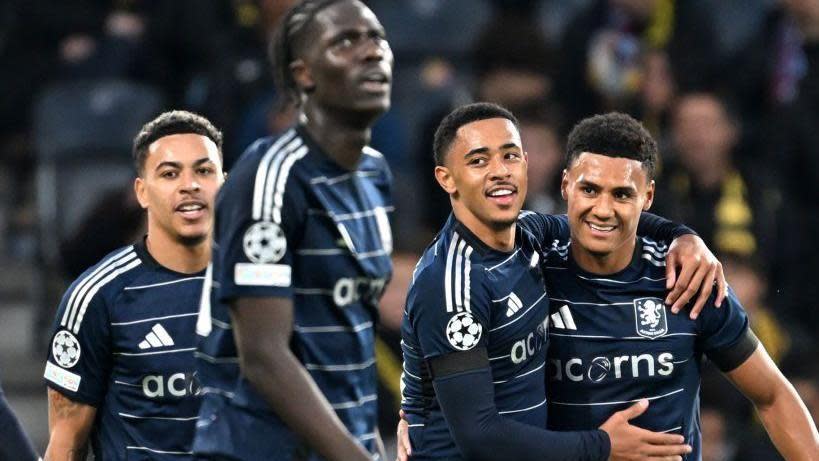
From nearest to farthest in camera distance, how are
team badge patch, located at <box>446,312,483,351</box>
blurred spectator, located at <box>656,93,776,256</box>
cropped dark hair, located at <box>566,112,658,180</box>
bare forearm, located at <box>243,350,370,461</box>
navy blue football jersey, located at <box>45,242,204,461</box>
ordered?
1. bare forearm, located at <box>243,350,370,461</box>
2. team badge patch, located at <box>446,312,483,351</box>
3. cropped dark hair, located at <box>566,112,658,180</box>
4. navy blue football jersey, located at <box>45,242,204,461</box>
5. blurred spectator, located at <box>656,93,776,256</box>

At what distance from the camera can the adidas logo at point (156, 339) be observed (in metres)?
4.93

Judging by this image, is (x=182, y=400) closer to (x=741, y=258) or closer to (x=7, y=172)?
(x=741, y=258)

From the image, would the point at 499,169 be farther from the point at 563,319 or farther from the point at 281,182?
the point at 281,182

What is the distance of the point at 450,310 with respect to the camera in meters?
4.45

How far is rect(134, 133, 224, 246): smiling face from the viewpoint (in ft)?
16.4

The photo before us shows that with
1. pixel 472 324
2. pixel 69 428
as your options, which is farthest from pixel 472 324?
pixel 69 428

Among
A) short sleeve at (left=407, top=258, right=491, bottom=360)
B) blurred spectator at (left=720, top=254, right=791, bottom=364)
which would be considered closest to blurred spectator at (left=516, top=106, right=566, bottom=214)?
blurred spectator at (left=720, top=254, right=791, bottom=364)

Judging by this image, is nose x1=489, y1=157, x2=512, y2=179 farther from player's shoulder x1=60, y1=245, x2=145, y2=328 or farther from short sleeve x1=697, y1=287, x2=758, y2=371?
player's shoulder x1=60, y1=245, x2=145, y2=328

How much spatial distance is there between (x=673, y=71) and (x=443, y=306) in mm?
5349

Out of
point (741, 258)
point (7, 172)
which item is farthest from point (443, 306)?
point (7, 172)

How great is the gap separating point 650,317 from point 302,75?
1.34 metres

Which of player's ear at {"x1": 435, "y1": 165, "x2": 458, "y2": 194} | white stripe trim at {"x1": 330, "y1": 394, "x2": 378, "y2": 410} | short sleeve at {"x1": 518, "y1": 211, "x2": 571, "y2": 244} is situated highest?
player's ear at {"x1": 435, "y1": 165, "x2": 458, "y2": 194}

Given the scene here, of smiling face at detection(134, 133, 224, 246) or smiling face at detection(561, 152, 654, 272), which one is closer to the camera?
smiling face at detection(561, 152, 654, 272)

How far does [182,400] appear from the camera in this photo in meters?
4.90
